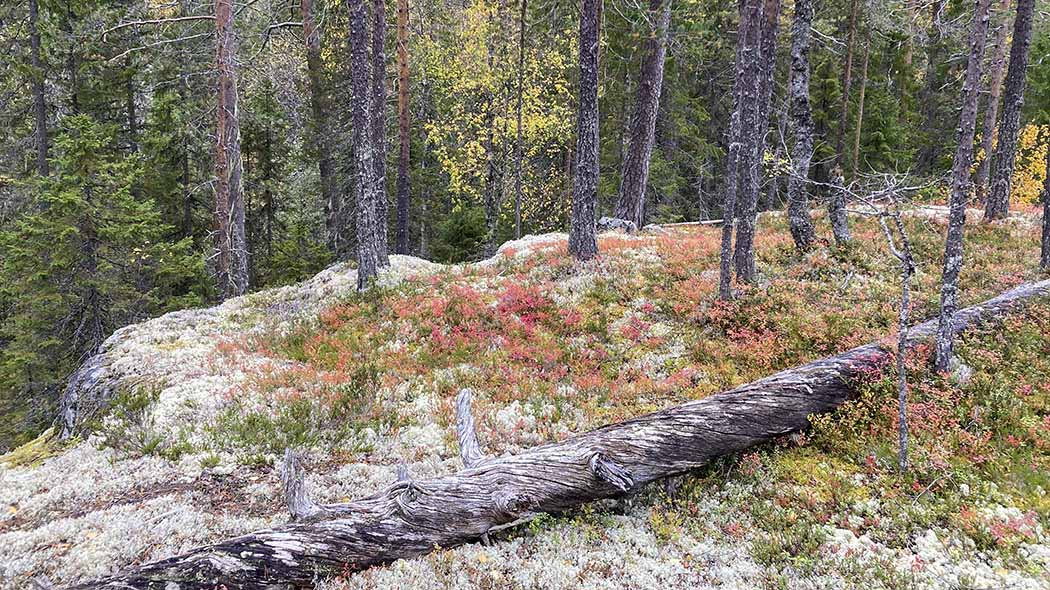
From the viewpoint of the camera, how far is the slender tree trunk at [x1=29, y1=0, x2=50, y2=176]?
21297 millimetres

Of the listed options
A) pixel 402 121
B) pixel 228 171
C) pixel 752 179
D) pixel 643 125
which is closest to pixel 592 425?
pixel 752 179

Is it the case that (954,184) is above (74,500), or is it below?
above

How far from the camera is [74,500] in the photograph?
22.8ft

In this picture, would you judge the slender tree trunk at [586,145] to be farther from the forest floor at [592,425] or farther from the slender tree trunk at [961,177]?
the slender tree trunk at [961,177]

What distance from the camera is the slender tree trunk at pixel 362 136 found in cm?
1317

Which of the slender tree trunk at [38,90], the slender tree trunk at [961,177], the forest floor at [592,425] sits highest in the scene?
the slender tree trunk at [38,90]

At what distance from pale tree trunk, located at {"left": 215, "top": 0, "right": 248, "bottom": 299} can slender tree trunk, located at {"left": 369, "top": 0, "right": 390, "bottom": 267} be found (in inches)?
164

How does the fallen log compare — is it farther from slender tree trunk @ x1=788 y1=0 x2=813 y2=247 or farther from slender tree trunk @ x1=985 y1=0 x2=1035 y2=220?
slender tree trunk @ x1=985 y1=0 x2=1035 y2=220

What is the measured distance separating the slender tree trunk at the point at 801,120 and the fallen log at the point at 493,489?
7.21 m

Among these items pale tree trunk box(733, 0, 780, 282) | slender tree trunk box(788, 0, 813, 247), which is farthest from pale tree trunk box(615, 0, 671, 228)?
pale tree trunk box(733, 0, 780, 282)

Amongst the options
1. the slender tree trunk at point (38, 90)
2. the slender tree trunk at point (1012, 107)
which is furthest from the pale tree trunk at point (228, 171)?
the slender tree trunk at point (1012, 107)

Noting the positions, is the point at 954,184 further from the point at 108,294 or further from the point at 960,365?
the point at 108,294

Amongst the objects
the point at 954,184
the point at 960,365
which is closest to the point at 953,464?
the point at 960,365

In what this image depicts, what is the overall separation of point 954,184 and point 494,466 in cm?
774
